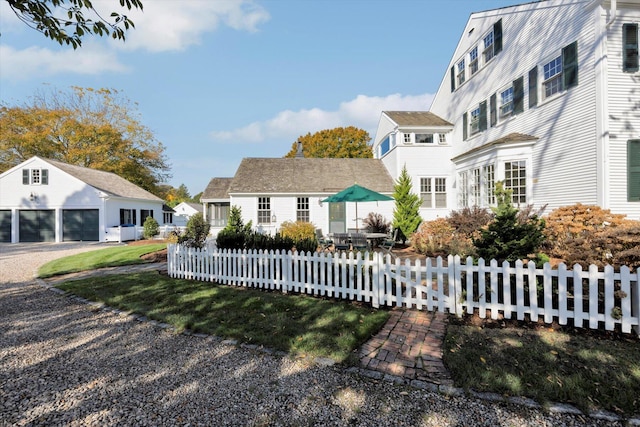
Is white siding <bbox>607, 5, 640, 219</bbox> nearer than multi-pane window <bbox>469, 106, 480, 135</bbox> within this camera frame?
Yes

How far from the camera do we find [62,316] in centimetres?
523

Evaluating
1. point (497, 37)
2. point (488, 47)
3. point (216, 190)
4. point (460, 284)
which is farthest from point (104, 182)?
point (497, 37)

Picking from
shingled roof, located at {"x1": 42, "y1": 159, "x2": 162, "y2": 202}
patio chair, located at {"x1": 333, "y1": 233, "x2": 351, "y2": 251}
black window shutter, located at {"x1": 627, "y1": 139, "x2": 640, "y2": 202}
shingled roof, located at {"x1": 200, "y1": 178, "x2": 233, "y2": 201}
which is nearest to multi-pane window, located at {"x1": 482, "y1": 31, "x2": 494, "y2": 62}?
black window shutter, located at {"x1": 627, "y1": 139, "x2": 640, "y2": 202}

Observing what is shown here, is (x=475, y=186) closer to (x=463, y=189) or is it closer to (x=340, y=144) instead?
(x=463, y=189)

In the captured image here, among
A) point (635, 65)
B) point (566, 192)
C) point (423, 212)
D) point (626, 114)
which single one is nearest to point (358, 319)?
point (566, 192)

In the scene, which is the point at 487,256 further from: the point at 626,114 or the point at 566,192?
the point at 626,114

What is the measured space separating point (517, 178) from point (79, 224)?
26671 mm

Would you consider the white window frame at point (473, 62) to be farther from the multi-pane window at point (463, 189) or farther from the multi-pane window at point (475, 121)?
the multi-pane window at point (463, 189)

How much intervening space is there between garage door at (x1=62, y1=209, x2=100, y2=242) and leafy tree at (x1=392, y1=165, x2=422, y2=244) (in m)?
20.4

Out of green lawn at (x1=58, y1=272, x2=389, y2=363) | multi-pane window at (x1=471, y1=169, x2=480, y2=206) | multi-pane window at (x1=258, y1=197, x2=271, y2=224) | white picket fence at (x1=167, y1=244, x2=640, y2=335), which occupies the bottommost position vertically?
green lawn at (x1=58, y1=272, x2=389, y2=363)

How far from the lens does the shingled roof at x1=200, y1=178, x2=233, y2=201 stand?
69.6ft

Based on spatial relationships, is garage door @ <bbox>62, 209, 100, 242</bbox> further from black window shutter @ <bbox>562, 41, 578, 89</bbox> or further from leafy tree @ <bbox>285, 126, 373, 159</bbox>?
leafy tree @ <bbox>285, 126, 373, 159</bbox>

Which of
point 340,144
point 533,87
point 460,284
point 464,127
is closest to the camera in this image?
point 460,284

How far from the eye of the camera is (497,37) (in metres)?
13.7
